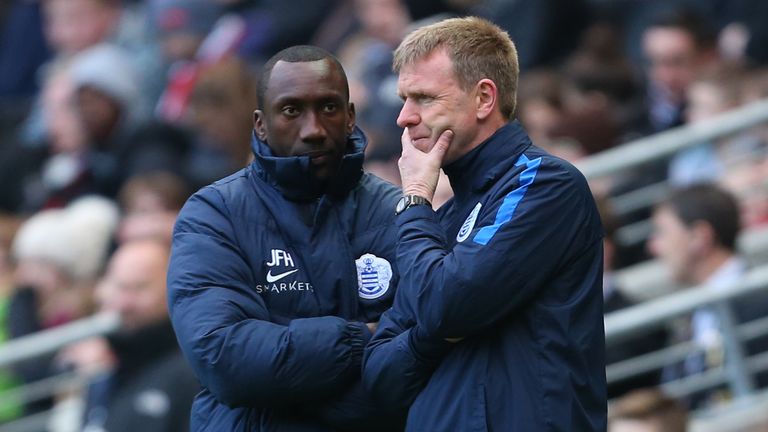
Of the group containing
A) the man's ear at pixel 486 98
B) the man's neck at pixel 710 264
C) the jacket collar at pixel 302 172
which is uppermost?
the man's ear at pixel 486 98

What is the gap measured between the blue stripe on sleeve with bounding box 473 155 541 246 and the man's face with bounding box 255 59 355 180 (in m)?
0.44

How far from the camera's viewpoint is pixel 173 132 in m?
9.48

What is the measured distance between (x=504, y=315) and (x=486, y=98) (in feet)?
1.78

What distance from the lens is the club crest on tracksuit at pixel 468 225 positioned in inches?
157

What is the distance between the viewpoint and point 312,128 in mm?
4031

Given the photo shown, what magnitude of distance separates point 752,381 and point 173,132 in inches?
155

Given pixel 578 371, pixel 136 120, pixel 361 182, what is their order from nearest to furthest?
1. pixel 578 371
2. pixel 361 182
3. pixel 136 120

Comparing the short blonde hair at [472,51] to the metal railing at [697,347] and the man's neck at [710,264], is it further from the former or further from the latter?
the man's neck at [710,264]

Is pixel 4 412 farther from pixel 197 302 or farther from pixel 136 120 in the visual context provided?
pixel 197 302

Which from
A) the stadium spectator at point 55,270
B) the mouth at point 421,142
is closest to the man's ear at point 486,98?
the mouth at point 421,142

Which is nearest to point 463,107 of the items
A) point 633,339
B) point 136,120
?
point 633,339

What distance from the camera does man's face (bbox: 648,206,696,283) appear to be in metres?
7.11

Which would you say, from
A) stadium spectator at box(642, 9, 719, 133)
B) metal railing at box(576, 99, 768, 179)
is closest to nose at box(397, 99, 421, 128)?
metal railing at box(576, 99, 768, 179)

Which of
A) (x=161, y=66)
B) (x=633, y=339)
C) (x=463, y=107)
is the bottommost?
(x=633, y=339)
